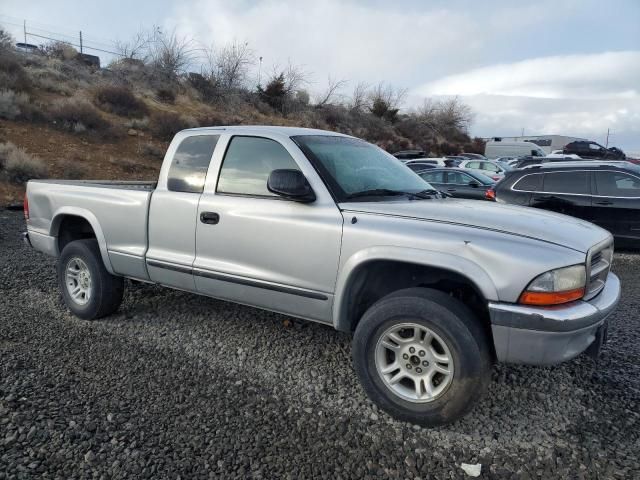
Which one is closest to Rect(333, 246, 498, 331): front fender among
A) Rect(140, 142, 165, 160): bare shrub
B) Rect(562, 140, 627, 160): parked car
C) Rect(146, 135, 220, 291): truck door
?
Rect(146, 135, 220, 291): truck door

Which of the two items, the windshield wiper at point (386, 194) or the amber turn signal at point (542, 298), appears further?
the windshield wiper at point (386, 194)

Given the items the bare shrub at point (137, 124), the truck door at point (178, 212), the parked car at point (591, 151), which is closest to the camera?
the truck door at point (178, 212)

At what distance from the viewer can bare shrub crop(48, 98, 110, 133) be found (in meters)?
19.0

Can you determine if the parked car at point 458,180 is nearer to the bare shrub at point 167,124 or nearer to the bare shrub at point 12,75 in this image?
the bare shrub at point 167,124

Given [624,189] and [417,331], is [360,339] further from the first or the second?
[624,189]

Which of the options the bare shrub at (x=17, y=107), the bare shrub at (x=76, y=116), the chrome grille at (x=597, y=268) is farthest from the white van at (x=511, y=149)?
the chrome grille at (x=597, y=268)

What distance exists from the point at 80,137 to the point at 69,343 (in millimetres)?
16979

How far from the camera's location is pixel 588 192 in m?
7.93

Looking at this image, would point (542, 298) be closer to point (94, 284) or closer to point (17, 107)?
point (94, 284)

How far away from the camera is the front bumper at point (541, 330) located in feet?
8.43

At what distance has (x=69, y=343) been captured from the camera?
4082 millimetres

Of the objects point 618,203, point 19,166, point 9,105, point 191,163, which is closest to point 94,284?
point 191,163

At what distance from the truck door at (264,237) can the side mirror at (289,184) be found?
0.10 meters

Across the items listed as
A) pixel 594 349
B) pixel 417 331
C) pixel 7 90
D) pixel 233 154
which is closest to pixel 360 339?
pixel 417 331
